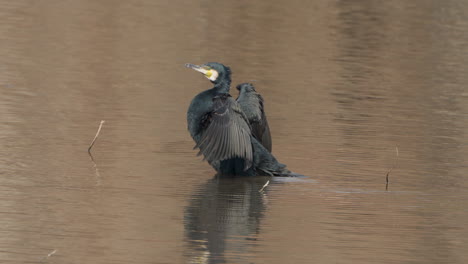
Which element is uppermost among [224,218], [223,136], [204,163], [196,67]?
[196,67]

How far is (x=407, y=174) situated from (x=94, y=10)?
1482 centimetres

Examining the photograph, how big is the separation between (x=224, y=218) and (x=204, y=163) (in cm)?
257

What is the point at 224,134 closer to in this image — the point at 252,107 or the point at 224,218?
the point at 252,107

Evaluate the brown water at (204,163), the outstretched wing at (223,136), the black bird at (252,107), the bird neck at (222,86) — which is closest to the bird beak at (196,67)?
the bird neck at (222,86)

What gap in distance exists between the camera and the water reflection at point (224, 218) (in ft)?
25.4

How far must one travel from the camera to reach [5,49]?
18.3 metres

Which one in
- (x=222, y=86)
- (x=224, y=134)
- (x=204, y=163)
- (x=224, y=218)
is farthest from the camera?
(x=204, y=163)

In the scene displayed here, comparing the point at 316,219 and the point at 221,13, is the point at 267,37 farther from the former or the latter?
the point at 316,219

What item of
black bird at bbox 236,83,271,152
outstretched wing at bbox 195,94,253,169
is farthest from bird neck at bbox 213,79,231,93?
black bird at bbox 236,83,271,152

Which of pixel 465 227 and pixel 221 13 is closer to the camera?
pixel 465 227

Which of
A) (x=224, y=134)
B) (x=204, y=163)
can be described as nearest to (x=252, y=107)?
(x=204, y=163)

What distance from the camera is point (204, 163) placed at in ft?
37.3

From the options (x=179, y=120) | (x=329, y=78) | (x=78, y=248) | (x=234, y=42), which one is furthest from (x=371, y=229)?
(x=234, y=42)

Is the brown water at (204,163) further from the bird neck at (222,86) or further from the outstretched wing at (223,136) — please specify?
the bird neck at (222,86)
